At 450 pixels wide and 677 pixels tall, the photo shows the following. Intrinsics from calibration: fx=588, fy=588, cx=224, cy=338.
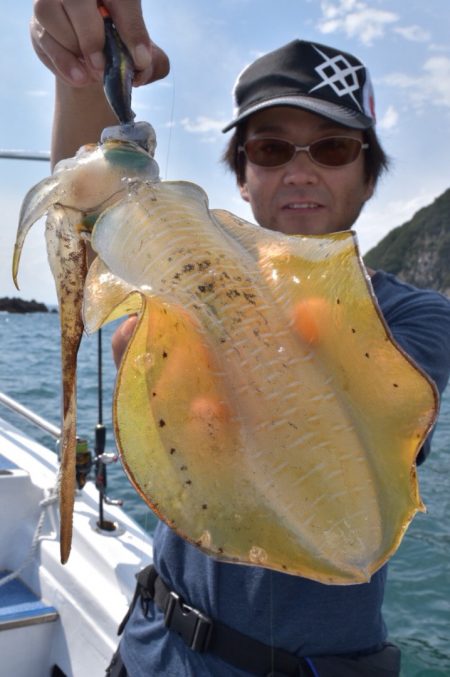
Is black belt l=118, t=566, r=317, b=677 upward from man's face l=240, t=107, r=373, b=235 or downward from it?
downward

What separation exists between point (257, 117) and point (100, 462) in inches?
86.1

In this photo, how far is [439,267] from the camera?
80.6 metres

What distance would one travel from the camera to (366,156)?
2.18 metres

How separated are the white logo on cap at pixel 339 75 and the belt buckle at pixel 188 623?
5.35 feet

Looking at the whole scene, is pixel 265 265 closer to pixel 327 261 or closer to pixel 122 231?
pixel 327 261

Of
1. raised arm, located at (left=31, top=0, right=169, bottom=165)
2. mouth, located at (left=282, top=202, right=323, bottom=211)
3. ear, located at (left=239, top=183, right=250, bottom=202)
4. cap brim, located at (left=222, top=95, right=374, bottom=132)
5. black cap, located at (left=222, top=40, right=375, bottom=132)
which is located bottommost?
mouth, located at (left=282, top=202, right=323, bottom=211)

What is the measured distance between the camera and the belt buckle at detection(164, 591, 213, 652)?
4.77 feet

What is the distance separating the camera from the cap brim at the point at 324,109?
1.93 metres

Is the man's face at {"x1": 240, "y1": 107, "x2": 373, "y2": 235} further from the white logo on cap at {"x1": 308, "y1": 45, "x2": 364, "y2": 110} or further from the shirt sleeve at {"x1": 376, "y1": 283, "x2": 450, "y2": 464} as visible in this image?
the shirt sleeve at {"x1": 376, "y1": 283, "x2": 450, "y2": 464}

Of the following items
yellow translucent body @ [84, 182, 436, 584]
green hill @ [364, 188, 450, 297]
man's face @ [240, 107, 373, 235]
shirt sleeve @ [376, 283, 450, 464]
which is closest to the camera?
yellow translucent body @ [84, 182, 436, 584]

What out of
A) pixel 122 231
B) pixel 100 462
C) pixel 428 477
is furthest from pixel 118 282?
pixel 428 477

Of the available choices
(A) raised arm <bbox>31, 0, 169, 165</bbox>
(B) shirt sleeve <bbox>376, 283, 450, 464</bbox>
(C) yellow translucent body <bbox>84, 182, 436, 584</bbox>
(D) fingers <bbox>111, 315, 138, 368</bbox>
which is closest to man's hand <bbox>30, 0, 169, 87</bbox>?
(A) raised arm <bbox>31, 0, 169, 165</bbox>

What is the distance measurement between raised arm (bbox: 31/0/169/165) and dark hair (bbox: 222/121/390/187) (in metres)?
0.73

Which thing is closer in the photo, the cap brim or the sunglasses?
the cap brim
